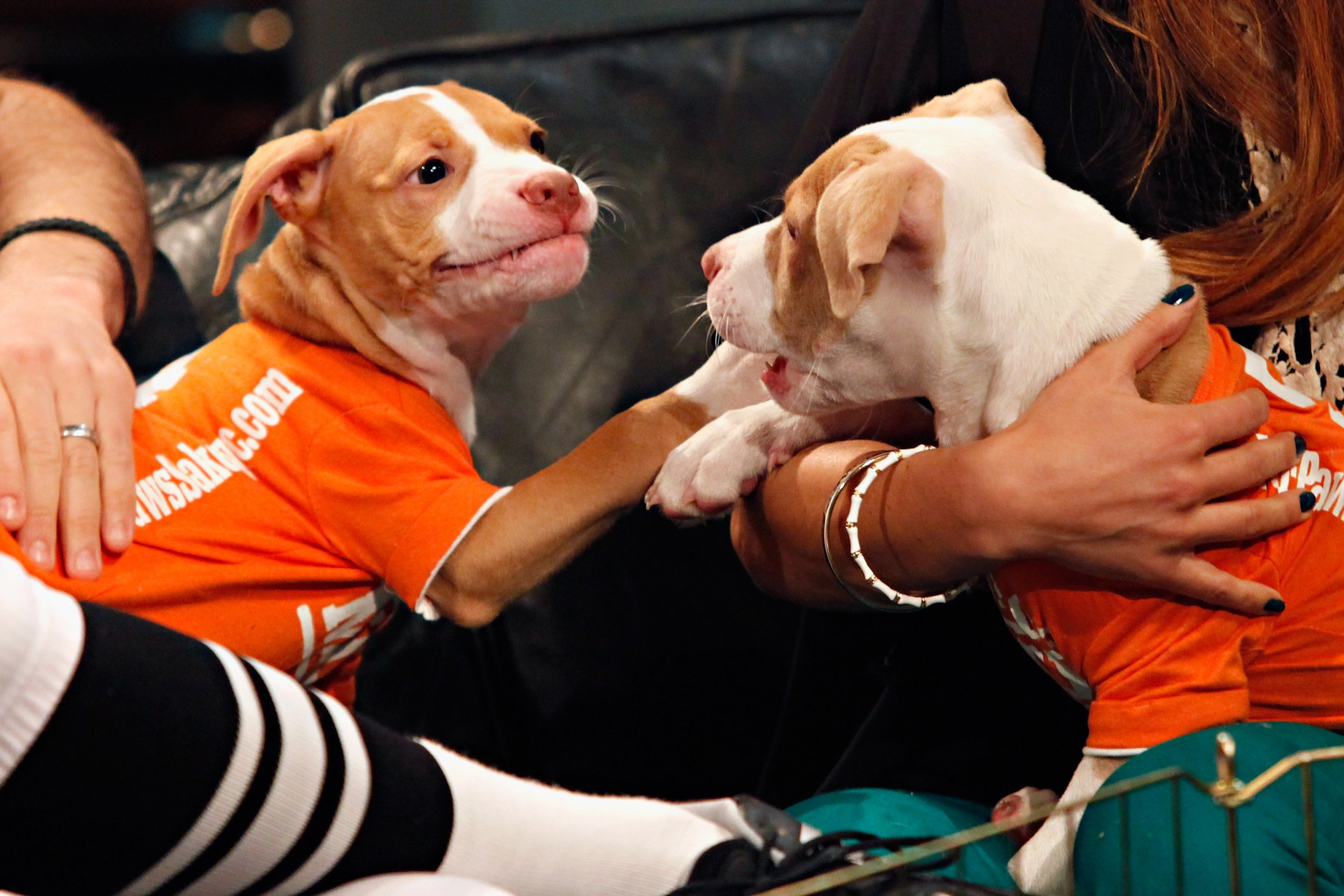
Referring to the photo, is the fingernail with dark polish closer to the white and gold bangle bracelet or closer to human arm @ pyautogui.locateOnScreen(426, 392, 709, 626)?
the white and gold bangle bracelet

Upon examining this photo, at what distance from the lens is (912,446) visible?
130cm

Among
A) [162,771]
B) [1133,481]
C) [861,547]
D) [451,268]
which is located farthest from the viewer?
[451,268]

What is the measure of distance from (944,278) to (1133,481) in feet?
0.68

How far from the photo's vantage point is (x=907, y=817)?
1.15 meters

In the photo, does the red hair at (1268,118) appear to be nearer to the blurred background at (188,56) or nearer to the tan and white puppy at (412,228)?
the tan and white puppy at (412,228)

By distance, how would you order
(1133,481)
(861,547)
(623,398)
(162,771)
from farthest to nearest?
(623,398)
(861,547)
(1133,481)
(162,771)

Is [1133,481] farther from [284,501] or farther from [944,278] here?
[284,501]

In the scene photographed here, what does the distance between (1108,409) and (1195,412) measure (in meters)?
0.07

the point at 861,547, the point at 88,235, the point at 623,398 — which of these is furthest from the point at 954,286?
the point at 88,235

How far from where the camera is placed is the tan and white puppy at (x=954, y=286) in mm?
970

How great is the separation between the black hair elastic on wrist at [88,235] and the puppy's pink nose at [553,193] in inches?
19.3

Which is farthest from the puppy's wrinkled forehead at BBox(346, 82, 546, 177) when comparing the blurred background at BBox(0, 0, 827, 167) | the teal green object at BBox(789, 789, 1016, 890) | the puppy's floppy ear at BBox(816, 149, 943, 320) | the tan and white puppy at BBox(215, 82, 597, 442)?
the blurred background at BBox(0, 0, 827, 167)

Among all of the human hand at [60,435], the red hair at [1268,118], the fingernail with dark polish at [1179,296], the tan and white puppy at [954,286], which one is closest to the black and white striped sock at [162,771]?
the human hand at [60,435]

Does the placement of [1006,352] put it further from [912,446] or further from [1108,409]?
[912,446]
